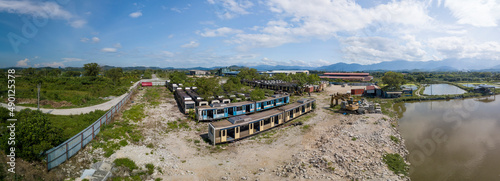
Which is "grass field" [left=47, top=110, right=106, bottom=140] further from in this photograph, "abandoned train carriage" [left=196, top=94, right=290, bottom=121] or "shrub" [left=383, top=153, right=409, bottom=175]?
"shrub" [left=383, top=153, right=409, bottom=175]

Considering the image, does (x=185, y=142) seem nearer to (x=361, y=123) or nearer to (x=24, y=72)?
(x=361, y=123)

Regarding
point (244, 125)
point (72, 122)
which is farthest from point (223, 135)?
point (72, 122)

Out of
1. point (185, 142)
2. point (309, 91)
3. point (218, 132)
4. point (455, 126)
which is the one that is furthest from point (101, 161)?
point (309, 91)

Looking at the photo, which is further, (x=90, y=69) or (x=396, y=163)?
(x=90, y=69)

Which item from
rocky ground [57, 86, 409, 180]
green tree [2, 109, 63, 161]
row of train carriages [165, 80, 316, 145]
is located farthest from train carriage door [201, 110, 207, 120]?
green tree [2, 109, 63, 161]

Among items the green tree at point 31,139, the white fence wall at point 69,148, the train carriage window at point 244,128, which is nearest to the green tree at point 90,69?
the white fence wall at point 69,148

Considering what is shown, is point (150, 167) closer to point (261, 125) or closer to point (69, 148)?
point (69, 148)
